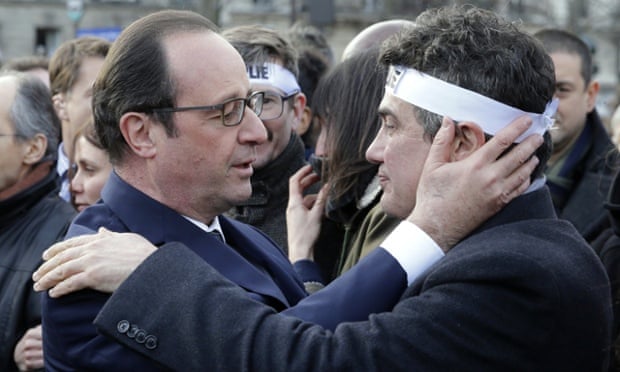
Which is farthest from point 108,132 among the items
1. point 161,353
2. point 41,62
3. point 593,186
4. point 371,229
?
point 41,62

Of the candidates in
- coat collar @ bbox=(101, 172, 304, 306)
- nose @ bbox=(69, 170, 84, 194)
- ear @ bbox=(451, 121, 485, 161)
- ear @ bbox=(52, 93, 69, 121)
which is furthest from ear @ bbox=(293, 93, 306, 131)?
ear @ bbox=(451, 121, 485, 161)

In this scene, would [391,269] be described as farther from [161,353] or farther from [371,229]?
[371,229]

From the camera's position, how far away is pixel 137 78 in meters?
3.06

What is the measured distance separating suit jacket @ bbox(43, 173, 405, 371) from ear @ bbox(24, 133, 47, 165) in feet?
5.89

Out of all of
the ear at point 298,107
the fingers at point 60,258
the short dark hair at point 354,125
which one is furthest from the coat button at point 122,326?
the ear at point 298,107

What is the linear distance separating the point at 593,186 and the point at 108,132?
11.4 ft

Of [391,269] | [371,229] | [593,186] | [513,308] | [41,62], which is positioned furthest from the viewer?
[41,62]

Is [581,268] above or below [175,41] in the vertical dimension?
below

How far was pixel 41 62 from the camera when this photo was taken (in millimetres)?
7910

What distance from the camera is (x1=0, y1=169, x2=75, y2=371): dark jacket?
4348 mm

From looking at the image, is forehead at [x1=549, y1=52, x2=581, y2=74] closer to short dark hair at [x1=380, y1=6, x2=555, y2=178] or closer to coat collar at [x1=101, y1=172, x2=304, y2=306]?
short dark hair at [x1=380, y1=6, x2=555, y2=178]

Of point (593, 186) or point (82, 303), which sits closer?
point (82, 303)

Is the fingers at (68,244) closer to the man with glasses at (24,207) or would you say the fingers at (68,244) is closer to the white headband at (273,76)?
the man with glasses at (24,207)

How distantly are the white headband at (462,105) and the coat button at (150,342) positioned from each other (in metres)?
1.00
